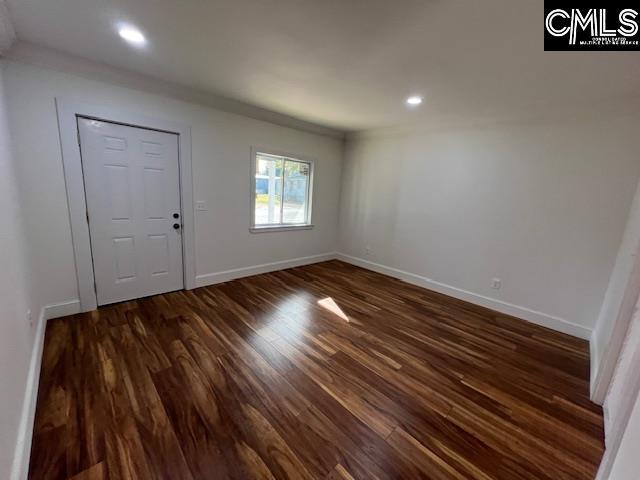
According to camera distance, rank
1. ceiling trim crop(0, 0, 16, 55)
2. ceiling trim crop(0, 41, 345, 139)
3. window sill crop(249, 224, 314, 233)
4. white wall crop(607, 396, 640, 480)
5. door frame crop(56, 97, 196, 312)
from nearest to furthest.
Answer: white wall crop(607, 396, 640, 480), ceiling trim crop(0, 0, 16, 55), ceiling trim crop(0, 41, 345, 139), door frame crop(56, 97, 196, 312), window sill crop(249, 224, 314, 233)

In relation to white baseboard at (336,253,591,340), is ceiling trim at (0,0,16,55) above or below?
above

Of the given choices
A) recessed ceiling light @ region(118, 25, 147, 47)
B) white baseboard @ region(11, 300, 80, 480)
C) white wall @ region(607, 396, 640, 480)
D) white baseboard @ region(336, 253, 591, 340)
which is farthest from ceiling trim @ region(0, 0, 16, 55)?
white baseboard @ region(336, 253, 591, 340)

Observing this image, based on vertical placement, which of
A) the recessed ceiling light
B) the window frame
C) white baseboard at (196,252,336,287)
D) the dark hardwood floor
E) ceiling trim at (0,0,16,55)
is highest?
the recessed ceiling light

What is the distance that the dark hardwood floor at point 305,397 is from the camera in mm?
1350

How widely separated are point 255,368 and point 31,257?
231 cm

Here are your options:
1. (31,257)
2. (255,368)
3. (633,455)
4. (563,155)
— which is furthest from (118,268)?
(563,155)

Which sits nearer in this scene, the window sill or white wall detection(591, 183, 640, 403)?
white wall detection(591, 183, 640, 403)

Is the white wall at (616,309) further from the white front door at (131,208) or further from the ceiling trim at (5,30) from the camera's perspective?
the ceiling trim at (5,30)

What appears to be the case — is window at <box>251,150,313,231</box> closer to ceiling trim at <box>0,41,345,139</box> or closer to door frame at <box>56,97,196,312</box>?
ceiling trim at <box>0,41,345,139</box>

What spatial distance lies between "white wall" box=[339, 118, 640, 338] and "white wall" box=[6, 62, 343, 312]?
44.6 inches

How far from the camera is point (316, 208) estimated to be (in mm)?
4812

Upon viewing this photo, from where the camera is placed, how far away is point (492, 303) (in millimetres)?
3375

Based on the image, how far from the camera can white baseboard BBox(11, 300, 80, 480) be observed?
1145 mm

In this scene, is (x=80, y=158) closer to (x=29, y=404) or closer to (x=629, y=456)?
(x=29, y=404)
